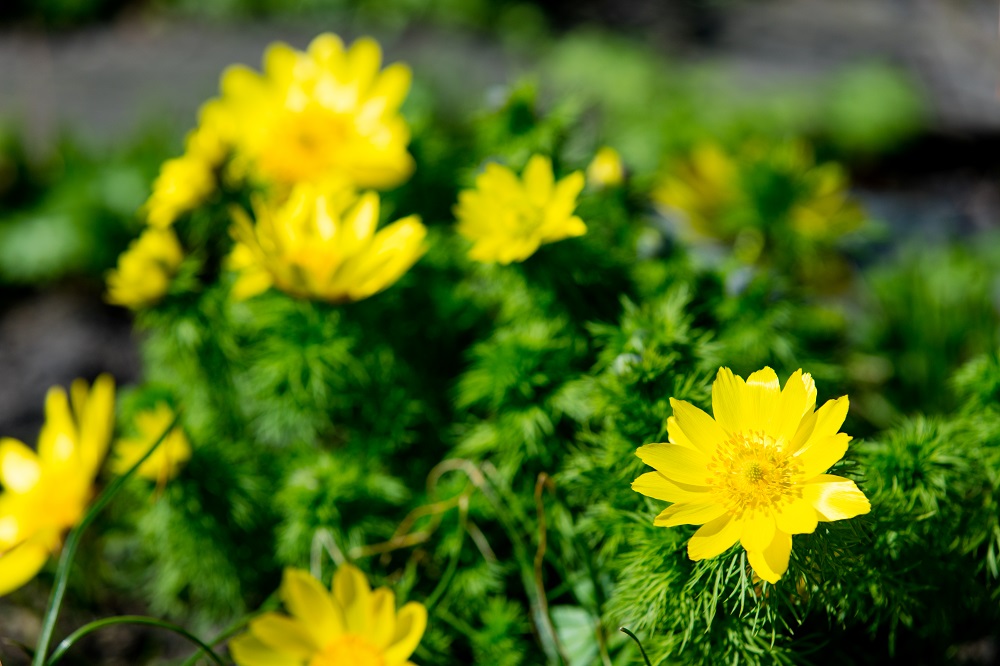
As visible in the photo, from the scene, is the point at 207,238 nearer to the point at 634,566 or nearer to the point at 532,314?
the point at 532,314

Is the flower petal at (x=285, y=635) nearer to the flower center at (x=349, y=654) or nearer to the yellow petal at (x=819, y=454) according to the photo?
the flower center at (x=349, y=654)

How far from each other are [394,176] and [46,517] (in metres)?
0.72

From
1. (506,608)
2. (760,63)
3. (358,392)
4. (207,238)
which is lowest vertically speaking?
(760,63)

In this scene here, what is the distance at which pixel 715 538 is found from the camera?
78cm

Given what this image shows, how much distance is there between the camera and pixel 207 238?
138 cm

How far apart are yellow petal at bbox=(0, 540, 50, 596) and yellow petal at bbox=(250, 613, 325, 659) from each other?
0.39 m

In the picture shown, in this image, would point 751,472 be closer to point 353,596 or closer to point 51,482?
point 353,596

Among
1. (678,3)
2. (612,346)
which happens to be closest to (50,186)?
(612,346)

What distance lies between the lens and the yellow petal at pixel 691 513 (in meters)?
0.79

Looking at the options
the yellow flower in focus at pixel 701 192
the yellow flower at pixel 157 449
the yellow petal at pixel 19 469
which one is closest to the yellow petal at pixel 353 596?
the yellow flower at pixel 157 449

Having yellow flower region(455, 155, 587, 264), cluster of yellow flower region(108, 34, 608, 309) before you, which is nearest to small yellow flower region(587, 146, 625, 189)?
cluster of yellow flower region(108, 34, 608, 309)

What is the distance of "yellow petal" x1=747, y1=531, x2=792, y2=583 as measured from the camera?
0.73 m

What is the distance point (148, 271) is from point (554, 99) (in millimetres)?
1831

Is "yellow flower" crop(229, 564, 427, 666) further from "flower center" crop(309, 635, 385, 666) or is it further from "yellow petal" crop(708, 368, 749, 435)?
"yellow petal" crop(708, 368, 749, 435)
